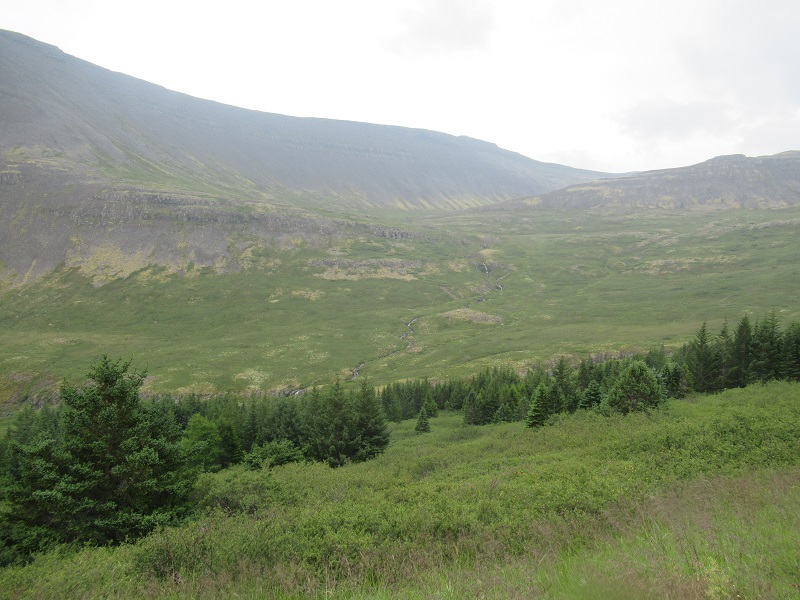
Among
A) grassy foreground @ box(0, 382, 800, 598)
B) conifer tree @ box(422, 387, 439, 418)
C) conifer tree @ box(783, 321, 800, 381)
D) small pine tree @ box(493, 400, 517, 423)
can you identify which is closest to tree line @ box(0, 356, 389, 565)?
grassy foreground @ box(0, 382, 800, 598)

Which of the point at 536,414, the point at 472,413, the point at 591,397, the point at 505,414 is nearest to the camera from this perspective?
the point at 536,414

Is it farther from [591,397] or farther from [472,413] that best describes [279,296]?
[591,397]

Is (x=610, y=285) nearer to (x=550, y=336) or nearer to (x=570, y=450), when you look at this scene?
(x=550, y=336)

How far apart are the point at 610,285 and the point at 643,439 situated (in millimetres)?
161809

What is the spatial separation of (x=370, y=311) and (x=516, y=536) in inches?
5372

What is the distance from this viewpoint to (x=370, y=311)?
147000 millimetres

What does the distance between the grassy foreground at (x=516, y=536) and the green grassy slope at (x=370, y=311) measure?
70550mm

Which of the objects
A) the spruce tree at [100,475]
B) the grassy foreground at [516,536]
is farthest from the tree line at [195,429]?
the grassy foreground at [516,536]

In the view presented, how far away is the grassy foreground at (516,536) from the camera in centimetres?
730

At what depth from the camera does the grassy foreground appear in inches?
288

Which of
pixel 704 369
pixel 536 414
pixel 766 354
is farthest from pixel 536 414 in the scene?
pixel 704 369

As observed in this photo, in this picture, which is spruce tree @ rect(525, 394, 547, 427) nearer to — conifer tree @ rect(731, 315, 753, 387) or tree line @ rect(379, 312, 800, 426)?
tree line @ rect(379, 312, 800, 426)

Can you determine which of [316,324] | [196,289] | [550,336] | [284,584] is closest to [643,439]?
[284,584]

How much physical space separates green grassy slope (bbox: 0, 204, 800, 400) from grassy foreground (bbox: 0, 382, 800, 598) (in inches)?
2778
